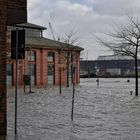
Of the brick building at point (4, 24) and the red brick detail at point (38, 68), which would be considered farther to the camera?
the red brick detail at point (38, 68)

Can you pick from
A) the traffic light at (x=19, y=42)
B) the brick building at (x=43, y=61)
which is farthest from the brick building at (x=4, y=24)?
the brick building at (x=43, y=61)

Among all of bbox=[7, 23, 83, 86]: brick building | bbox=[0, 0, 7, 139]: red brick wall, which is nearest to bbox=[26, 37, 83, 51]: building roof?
bbox=[7, 23, 83, 86]: brick building

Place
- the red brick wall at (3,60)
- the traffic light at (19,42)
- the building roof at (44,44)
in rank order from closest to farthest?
the red brick wall at (3,60) < the traffic light at (19,42) < the building roof at (44,44)

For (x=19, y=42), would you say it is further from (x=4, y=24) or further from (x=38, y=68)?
(x=38, y=68)

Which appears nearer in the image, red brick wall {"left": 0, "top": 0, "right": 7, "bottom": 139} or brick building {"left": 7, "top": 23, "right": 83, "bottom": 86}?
red brick wall {"left": 0, "top": 0, "right": 7, "bottom": 139}

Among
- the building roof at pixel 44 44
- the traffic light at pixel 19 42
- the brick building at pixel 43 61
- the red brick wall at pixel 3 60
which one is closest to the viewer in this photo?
the red brick wall at pixel 3 60

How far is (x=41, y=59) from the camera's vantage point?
216 feet

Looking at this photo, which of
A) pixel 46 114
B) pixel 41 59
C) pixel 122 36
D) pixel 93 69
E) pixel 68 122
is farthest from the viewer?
pixel 93 69

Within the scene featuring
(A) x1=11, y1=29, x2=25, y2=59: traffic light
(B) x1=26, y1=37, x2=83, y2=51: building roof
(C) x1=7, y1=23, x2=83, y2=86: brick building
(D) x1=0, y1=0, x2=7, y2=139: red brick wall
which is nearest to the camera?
(D) x1=0, y1=0, x2=7, y2=139: red brick wall

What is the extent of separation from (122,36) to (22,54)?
20688 mm

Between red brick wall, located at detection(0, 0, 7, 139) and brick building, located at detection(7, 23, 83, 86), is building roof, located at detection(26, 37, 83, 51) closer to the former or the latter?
brick building, located at detection(7, 23, 83, 86)

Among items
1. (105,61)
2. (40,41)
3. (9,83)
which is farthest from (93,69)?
(9,83)

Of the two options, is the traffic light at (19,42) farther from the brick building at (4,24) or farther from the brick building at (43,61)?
the brick building at (43,61)

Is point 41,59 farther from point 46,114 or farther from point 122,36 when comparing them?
point 46,114
